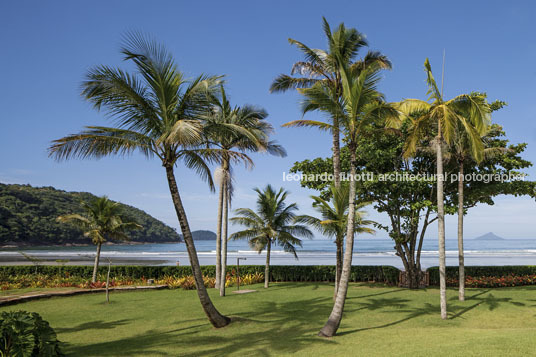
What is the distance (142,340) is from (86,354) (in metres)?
1.39

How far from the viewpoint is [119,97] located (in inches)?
359

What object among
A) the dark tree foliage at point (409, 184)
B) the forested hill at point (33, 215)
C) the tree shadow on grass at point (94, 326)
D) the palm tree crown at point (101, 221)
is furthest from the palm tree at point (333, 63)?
the forested hill at point (33, 215)

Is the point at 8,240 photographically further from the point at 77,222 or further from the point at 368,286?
the point at 368,286

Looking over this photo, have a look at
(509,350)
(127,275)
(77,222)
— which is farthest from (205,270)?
(509,350)

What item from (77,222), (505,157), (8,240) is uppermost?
(505,157)

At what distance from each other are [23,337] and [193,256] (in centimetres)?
430

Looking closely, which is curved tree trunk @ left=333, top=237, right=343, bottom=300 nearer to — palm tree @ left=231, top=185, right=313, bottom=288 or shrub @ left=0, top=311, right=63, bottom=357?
palm tree @ left=231, top=185, right=313, bottom=288

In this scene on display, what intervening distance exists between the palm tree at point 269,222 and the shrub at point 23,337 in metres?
13.3

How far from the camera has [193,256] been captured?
945cm

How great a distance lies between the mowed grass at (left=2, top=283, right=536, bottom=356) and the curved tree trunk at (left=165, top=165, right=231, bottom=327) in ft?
1.16

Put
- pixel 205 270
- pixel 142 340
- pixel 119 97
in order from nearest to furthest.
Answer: pixel 142 340 < pixel 119 97 < pixel 205 270

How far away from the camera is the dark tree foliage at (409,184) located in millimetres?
16672

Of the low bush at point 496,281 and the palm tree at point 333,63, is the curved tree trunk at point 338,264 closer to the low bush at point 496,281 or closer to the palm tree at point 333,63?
the palm tree at point 333,63

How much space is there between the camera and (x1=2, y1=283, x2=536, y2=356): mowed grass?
7.34 metres
